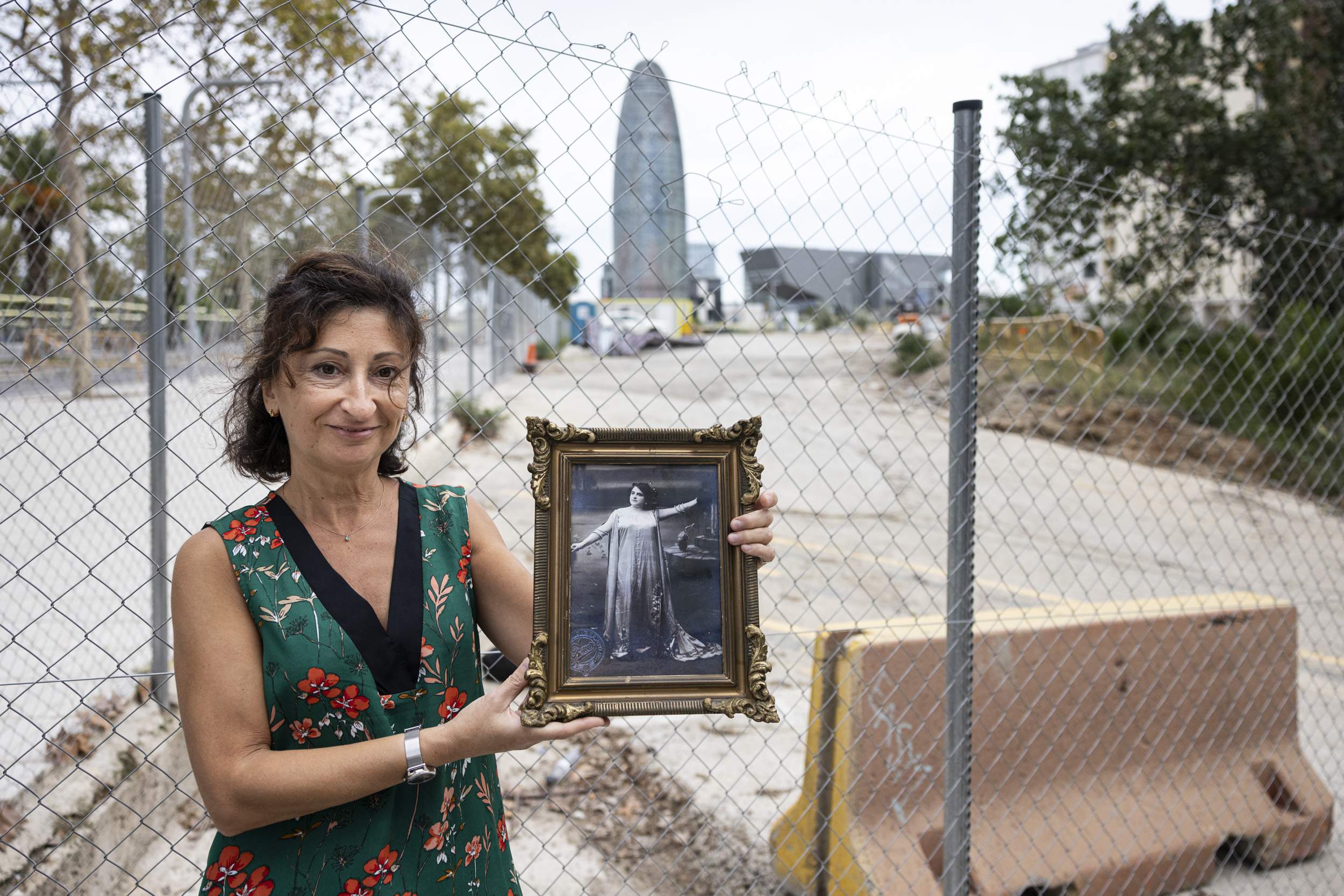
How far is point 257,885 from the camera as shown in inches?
56.8

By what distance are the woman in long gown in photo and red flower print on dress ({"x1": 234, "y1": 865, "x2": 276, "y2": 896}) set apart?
630 mm

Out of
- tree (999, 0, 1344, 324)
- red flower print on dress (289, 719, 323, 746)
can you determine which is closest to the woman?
→ red flower print on dress (289, 719, 323, 746)

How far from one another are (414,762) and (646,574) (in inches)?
18.7

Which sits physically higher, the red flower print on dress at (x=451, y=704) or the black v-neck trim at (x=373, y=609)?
→ the black v-neck trim at (x=373, y=609)

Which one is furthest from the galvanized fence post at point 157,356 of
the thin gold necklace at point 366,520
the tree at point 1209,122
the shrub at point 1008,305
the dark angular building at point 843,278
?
the tree at point 1209,122

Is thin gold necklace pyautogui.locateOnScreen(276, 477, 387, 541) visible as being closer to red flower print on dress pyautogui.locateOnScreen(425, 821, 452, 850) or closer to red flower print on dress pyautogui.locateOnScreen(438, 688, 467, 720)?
red flower print on dress pyautogui.locateOnScreen(438, 688, 467, 720)

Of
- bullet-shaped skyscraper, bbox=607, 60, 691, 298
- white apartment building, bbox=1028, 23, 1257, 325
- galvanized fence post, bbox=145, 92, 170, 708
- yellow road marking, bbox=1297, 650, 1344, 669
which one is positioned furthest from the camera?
yellow road marking, bbox=1297, 650, 1344, 669

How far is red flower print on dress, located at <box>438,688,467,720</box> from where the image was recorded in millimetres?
1562

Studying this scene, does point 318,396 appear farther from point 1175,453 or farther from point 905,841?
point 1175,453

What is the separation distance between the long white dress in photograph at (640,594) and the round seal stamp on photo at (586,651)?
0.02 metres

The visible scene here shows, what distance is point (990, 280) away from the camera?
310 centimetres

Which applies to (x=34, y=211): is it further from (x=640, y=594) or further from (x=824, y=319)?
(x=640, y=594)

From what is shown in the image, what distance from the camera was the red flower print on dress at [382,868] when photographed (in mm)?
1487

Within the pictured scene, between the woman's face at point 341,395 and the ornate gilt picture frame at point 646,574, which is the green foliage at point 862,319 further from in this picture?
the woman's face at point 341,395
